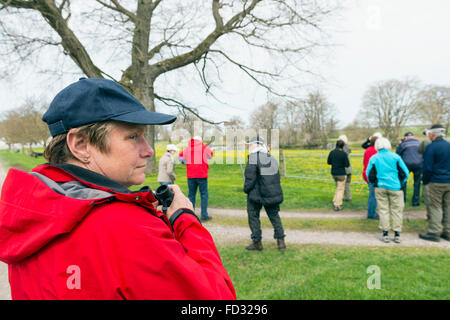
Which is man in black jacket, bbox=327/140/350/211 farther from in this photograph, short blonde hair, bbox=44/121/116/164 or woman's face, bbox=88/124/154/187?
short blonde hair, bbox=44/121/116/164

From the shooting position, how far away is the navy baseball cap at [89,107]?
103cm

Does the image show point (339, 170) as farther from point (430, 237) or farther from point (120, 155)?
point (120, 155)

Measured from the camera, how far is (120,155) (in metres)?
1.11

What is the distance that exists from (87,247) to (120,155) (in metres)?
0.41

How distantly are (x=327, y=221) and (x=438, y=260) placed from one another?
273cm

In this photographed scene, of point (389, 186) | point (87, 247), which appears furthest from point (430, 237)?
point (87, 247)

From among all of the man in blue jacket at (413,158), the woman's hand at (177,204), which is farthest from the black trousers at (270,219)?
the man in blue jacket at (413,158)

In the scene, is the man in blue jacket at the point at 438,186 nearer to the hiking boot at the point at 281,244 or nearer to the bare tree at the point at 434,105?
the hiking boot at the point at 281,244

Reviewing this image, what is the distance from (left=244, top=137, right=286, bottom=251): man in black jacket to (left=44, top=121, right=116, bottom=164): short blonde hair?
162 inches

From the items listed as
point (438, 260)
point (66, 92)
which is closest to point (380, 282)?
point (438, 260)

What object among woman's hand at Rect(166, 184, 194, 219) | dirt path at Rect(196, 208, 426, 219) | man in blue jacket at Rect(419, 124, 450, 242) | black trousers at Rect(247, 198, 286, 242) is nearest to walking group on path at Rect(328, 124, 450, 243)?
man in blue jacket at Rect(419, 124, 450, 242)

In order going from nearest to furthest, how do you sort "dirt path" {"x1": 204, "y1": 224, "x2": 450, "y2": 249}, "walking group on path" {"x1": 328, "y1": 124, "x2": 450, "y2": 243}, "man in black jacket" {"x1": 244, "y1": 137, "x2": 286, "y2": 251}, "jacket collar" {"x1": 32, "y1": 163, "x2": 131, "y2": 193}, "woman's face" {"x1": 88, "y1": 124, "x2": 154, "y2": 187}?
1. "jacket collar" {"x1": 32, "y1": 163, "x2": 131, "y2": 193}
2. "woman's face" {"x1": 88, "y1": 124, "x2": 154, "y2": 187}
3. "man in black jacket" {"x1": 244, "y1": 137, "x2": 286, "y2": 251}
4. "dirt path" {"x1": 204, "y1": 224, "x2": 450, "y2": 249}
5. "walking group on path" {"x1": 328, "y1": 124, "x2": 450, "y2": 243}

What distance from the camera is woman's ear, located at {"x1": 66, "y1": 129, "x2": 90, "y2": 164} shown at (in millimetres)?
1057

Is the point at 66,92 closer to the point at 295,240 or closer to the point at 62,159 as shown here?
the point at 62,159
